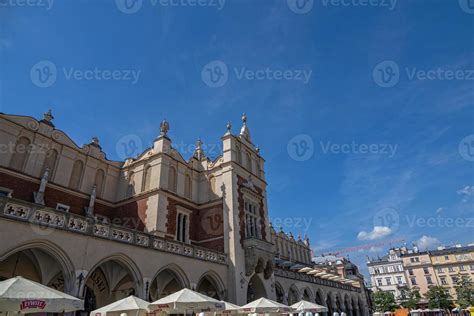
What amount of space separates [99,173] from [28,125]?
6050 mm

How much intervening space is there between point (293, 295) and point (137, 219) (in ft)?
52.7

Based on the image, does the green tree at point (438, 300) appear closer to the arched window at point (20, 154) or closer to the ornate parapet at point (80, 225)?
the ornate parapet at point (80, 225)

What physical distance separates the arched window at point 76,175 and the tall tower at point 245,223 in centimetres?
1050

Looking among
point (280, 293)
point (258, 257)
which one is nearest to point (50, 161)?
point (258, 257)

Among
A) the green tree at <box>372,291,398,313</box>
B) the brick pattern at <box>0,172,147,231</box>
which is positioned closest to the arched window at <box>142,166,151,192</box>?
the brick pattern at <box>0,172,147,231</box>

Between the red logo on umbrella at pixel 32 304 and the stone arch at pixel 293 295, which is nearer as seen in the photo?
the red logo on umbrella at pixel 32 304

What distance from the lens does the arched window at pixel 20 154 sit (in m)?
19.1

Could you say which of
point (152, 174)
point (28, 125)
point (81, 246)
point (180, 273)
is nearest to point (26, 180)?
point (28, 125)

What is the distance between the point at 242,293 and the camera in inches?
831

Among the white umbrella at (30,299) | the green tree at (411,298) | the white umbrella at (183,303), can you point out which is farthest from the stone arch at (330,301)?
the green tree at (411,298)

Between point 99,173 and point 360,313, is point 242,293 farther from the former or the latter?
point 360,313

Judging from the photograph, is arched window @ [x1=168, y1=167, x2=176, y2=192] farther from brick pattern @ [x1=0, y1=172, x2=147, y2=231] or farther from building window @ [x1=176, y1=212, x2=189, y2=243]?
brick pattern @ [x1=0, y1=172, x2=147, y2=231]

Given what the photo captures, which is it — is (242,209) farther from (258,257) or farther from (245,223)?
(258,257)

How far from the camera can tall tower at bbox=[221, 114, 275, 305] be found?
71.3 ft
